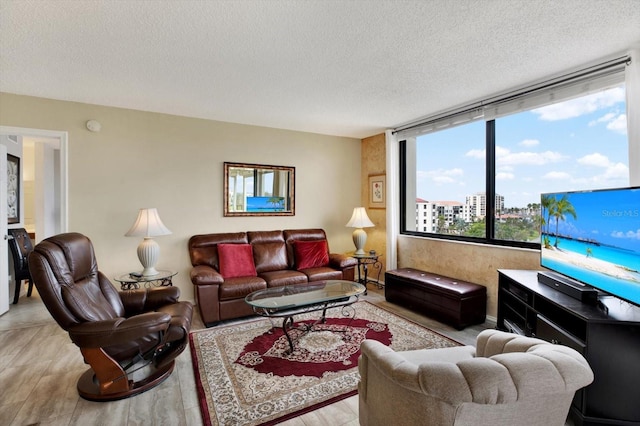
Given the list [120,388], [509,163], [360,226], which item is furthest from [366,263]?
[120,388]

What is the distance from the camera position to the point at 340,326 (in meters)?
3.26

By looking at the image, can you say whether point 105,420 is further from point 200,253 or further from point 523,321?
point 523,321

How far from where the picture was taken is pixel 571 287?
7.13 feet

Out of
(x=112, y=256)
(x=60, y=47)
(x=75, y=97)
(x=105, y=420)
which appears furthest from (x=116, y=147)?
(x=105, y=420)

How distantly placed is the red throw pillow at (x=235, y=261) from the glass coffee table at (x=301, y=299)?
0.81 m

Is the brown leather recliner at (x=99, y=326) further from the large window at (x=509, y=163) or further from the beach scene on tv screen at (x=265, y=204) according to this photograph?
the large window at (x=509, y=163)

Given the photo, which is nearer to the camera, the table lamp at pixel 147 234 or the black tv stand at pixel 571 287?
the black tv stand at pixel 571 287

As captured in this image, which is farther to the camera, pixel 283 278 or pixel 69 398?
pixel 283 278

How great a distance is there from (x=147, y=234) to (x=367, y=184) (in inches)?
137

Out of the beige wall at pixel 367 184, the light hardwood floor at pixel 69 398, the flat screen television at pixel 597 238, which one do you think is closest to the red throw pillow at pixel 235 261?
the light hardwood floor at pixel 69 398

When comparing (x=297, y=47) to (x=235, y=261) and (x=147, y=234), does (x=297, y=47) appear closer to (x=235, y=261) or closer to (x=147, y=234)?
(x=147, y=234)

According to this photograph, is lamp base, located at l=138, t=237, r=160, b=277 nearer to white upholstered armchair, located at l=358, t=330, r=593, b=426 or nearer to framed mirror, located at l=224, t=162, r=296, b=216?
framed mirror, located at l=224, t=162, r=296, b=216

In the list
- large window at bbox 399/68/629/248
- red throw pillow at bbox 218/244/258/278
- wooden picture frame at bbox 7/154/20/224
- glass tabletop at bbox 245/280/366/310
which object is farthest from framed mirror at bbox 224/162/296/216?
wooden picture frame at bbox 7/154/20/224

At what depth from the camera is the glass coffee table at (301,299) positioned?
270 cm
